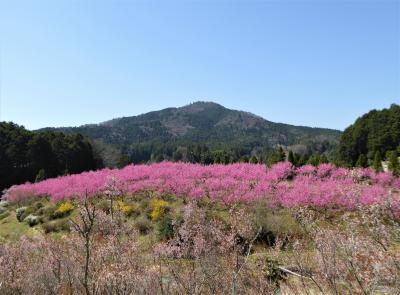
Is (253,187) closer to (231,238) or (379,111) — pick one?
(231,238)

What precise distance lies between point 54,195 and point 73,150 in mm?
29026

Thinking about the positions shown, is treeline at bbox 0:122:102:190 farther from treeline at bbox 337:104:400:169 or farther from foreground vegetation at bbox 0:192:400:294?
foreground vegetation at bbox 0:192:400:294

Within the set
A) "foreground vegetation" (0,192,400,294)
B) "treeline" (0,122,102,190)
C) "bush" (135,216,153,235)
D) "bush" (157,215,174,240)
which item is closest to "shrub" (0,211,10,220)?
"bush" (135,216,153,235)

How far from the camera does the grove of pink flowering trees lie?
16.0 meters

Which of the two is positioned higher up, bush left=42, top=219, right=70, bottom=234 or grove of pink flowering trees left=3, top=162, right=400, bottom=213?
grove of pink flowering trees left=3, top=162, right=400, bottom=213

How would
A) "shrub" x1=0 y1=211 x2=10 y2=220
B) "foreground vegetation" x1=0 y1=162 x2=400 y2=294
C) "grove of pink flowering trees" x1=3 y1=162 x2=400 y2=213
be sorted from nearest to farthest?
"foreground vegetation" x1=0 y1=162 x2=400 y2=294
"grove of pink flowering trees" x1=3 y1=162 x2=400 y2=213
"shrub" x1=0 y1=211 x2=10 y2=220

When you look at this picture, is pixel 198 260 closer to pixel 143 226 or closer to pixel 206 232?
pixel 206 232

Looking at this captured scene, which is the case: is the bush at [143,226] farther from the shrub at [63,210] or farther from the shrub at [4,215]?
the shrub at [4,215]

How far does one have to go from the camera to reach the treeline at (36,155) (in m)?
42.9

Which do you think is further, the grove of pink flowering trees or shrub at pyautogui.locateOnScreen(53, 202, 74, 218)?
shrub at pyautogui.locateOnScreen(53, 202, 74, 218)

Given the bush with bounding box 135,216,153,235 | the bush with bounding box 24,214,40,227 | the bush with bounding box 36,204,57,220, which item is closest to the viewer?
the bush with bounding box 135,216,153,235

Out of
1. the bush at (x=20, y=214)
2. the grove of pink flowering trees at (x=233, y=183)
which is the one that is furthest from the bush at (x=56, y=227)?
the bush at (x=20, y=214)

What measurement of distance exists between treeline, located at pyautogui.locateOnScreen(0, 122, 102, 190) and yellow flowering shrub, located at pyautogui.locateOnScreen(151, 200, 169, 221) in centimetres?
2796

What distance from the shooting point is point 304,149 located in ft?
386
